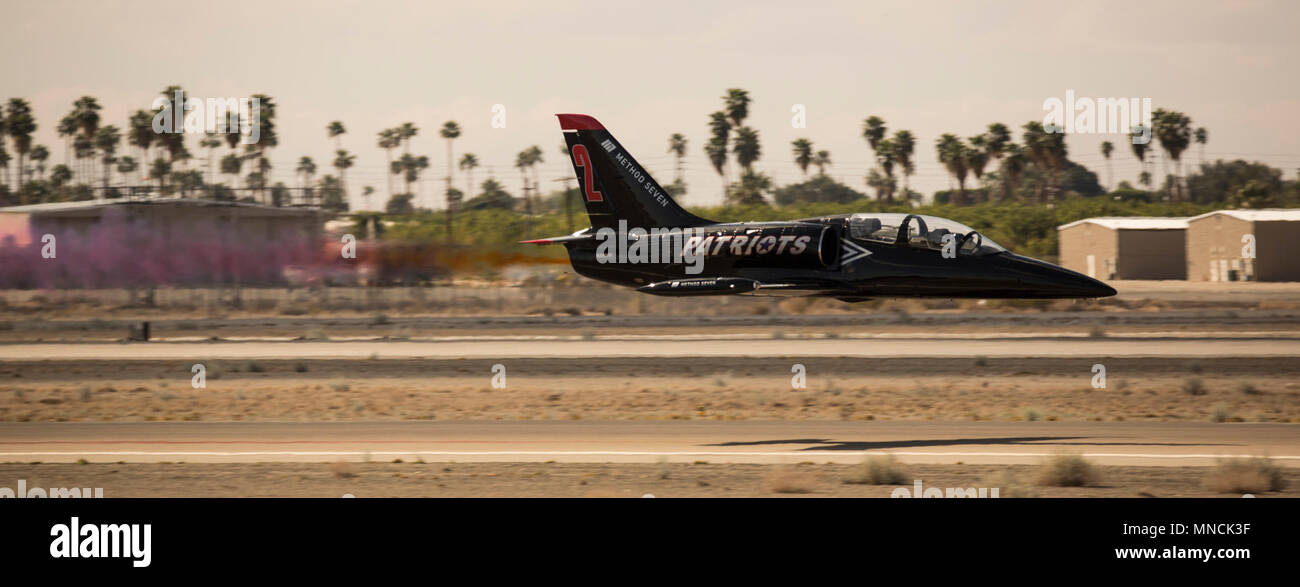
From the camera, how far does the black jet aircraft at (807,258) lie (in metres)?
18.9

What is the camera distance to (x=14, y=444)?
2886 centimetres

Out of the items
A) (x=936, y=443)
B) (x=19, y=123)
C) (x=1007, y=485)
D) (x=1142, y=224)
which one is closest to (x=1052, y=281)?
(x=1007, y=485)

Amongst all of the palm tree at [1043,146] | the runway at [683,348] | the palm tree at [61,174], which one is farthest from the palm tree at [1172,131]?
the palm tree at [61,174]

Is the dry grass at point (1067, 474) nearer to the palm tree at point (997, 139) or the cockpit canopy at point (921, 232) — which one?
the cockpit canopy at point (921, 232)

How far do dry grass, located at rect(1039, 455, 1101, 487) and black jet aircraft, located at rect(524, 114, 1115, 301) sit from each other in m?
3.57

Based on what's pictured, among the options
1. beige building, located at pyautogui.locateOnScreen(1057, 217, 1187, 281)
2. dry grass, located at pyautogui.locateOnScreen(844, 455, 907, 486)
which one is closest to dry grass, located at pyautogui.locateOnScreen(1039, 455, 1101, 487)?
dry grass, located at pyautogui.locateOnScreen(844, 455, 907, 486)

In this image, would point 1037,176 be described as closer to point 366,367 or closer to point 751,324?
point 751,324

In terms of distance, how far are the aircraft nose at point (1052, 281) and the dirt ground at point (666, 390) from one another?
13494mm

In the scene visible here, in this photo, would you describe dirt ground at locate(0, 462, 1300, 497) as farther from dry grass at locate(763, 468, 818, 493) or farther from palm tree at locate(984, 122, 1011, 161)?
palm tree at locate(984, 122, 1011, 161)

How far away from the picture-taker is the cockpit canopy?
19.1m

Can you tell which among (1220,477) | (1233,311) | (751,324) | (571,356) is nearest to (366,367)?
(571,356)

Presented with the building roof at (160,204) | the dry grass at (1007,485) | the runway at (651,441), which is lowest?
the runway at (651,441)
